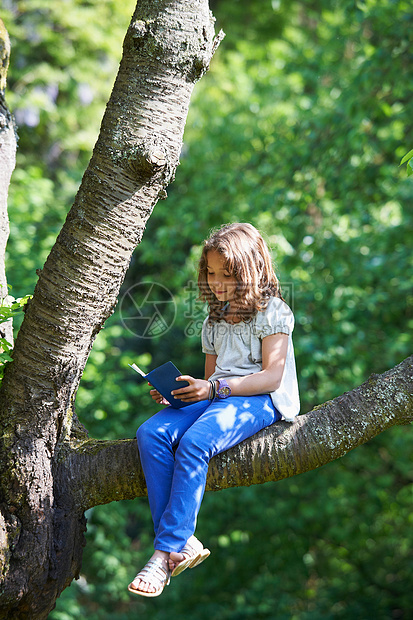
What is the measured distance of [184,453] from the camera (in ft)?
6.35

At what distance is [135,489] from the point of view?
2.04 meters

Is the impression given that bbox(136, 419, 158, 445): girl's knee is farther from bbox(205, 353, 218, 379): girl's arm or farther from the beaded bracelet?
bbox(205, 353, 218, 379): girl's arm

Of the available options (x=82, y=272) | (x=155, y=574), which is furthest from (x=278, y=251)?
(x=155, y=574)

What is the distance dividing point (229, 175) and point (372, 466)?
323cm

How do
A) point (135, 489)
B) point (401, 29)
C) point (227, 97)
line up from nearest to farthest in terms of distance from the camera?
point (135, 489) → point (401, 29) → point (227, 97)

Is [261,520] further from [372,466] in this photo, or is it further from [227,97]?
[227,97]

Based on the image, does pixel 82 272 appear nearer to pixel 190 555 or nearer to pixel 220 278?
pixel 220 278

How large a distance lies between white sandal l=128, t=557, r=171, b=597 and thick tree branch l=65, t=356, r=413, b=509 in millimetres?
268

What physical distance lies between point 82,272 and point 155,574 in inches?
39.1

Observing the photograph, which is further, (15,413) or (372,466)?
(372,466)

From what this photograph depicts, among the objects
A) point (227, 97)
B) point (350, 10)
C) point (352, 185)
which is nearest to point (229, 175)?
point (352, 185)

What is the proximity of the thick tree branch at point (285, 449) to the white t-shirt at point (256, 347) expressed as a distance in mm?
149

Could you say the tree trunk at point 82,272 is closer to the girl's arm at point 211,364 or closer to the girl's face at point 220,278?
the girl's face at point 220,278

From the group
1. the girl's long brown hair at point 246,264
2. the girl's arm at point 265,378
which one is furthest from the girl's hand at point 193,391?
the girl's long brown hair at point 246,264
